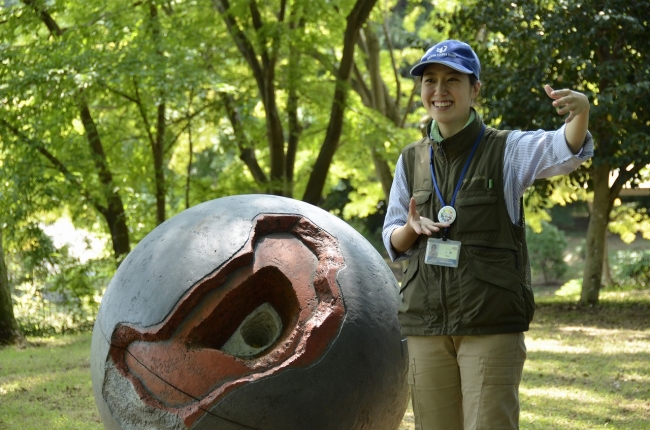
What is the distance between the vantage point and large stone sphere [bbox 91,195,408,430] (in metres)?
3.87

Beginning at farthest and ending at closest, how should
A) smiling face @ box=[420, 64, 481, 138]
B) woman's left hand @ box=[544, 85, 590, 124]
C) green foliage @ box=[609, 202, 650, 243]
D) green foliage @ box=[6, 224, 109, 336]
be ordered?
green foliage @ box=[609, 202, 650, 243] → green foliage @ box=[6, 224, 109, 336] → smiling face @ box=[420, 64, 481, 138] → woman's left hand @ box=[544, 85, 590, 124]

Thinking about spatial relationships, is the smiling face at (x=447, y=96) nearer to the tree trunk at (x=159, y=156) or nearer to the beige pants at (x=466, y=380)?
the beige pants at (x=466, y=380)

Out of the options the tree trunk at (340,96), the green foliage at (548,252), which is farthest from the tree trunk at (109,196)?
the green foliage at (548,252)

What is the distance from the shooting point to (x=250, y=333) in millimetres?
4160

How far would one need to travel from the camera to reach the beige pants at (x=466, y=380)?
3.19 metres

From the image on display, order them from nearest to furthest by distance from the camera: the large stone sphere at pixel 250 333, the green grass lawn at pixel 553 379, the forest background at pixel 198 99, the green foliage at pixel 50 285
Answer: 1. the large stone sphere at pixel 250 333
2. the green grass lawn at pixel 553 379
3. the forest background at pixel 198 99
4. the green foliage at pixel 50 285

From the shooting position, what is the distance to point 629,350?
9.68 metres

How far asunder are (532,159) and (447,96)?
434mm

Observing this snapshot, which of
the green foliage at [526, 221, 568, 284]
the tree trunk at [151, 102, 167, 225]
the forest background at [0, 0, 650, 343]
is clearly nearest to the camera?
the forest background at [0, 0, 650, 343]

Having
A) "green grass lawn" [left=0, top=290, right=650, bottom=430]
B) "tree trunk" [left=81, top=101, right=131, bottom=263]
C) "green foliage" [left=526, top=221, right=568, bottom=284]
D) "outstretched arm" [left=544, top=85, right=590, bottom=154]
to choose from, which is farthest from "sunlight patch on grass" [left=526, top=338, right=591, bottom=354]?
"green foliage" [left=526, top=221, right=568, bottom=284]

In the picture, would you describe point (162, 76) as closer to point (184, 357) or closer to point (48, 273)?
point (48, 273)

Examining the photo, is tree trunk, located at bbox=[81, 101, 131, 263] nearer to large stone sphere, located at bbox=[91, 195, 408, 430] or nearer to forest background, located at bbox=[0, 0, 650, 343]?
forest background, located at bbox=[0, 0, 650, 343]

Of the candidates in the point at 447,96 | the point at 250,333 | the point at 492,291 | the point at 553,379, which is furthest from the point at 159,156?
the point at 492,291

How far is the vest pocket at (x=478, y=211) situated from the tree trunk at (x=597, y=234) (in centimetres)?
989
